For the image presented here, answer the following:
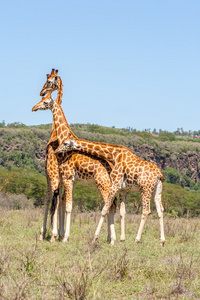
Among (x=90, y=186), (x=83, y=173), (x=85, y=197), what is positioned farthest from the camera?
(x=90, y=186)

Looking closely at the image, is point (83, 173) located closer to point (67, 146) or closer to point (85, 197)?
point (67, 146)

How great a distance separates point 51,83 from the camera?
10.9m

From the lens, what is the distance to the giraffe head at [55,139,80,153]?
10.1 m

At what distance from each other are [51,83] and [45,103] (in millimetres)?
556

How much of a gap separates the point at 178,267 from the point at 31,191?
22.0m

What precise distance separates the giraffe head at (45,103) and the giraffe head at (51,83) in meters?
0.13

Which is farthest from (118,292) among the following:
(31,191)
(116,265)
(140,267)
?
(31,191)

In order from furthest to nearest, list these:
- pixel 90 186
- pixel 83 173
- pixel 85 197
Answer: pixel 90 186 < pixel 85 197 < pixel 83 173

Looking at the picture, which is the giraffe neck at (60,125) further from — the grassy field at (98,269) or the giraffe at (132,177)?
the grassy field at (98,269)

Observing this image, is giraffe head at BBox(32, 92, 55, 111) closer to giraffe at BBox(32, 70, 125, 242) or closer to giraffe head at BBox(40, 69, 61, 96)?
giraffe head at BBox(40, 69, 61, 96)

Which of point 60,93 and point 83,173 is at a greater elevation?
point 60,93

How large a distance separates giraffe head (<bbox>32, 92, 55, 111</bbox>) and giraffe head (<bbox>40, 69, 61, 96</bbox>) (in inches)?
5.2

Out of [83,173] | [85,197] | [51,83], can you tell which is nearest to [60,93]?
[51,83]

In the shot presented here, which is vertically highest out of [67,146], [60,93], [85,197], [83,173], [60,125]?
[60,93]
